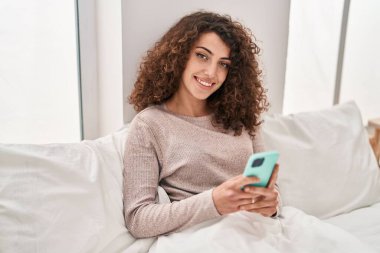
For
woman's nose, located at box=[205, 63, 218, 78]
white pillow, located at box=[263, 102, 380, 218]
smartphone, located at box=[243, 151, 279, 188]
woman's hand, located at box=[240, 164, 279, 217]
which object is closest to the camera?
smartphone, located at box=[243, 151, 279, 188]

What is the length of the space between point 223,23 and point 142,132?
42 centimetres

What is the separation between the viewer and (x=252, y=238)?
3.33ft

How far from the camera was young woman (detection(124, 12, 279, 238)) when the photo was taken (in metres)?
1.04

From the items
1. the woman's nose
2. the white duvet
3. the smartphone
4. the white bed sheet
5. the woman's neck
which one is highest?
the woman's nose

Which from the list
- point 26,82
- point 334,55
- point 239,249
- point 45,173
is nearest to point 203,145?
point 239,249

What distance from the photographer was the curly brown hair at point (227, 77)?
120 cm

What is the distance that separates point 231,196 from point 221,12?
2.58ft

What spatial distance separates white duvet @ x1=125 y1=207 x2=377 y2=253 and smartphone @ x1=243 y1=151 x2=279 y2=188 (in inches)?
5.5

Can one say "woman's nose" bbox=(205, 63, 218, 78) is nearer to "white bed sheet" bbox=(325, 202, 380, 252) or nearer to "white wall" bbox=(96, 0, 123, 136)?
"white wall" bbox=(96, 0, 123, 136)

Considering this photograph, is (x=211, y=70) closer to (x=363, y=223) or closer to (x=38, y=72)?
(x=38, y=72)

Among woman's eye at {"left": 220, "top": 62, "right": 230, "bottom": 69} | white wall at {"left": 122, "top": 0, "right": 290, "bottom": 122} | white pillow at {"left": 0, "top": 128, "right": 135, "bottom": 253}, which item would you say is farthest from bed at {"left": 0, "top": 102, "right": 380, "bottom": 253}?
woman's eye at {"left": 220, "top": 62, "right": 230, "bottom": 69}

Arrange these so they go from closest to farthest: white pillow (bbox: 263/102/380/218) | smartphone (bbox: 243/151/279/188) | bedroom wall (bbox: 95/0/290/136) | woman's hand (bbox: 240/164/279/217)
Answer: smartphone (bbox: 243/151/279/188) → woman's hand (bbox: 240/164/279/217) → bedroom wall (bbox: 95/0/290/136) → white pillow (bbox: 263/102/380/218)

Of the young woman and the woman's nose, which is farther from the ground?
the woman's nose

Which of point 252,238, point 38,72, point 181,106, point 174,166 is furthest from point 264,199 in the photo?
point 38,72
